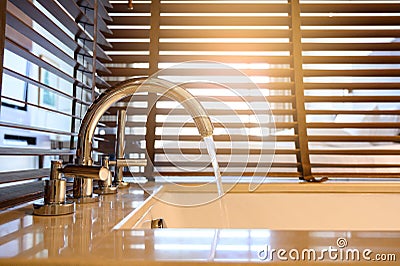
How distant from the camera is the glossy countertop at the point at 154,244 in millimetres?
361

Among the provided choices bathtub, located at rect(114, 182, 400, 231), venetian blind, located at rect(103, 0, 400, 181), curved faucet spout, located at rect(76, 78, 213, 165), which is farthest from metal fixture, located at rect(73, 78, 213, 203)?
venetian blind, located at rect(103, 0, 400, 181)

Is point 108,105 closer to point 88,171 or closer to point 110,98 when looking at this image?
point 110,98

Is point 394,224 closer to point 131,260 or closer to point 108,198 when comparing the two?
point 108,198

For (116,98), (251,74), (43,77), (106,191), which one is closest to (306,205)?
(251,74)

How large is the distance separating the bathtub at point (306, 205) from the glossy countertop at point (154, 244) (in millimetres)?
700

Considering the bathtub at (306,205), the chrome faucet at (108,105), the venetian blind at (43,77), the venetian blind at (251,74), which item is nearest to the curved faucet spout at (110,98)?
the chrome faucet at (108,105)

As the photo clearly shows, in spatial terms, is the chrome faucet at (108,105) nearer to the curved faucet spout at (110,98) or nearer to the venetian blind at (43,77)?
the curved faucet spout at (110,98)

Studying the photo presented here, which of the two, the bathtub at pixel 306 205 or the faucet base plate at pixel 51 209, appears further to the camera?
the bathtub at pixel 306 205

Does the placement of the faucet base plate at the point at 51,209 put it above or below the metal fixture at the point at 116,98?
below

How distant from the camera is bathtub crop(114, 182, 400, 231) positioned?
1.19m

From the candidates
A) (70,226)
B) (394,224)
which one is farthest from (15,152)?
(394,224)

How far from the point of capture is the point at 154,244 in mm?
413

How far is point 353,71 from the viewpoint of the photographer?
1.38 m

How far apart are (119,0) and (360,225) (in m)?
1.31
